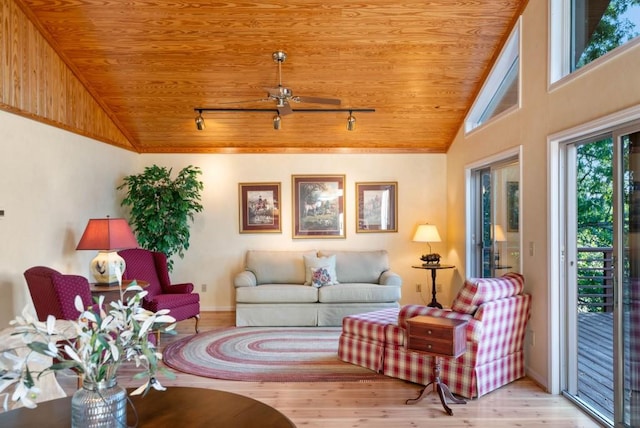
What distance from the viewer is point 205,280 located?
674cm

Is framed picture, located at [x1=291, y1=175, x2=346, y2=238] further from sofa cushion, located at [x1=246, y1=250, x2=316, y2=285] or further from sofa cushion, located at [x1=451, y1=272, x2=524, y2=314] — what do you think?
sofa cushion, located at [x1=451, y1=272, x2=524, y2=314]

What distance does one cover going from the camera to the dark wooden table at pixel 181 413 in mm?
1479

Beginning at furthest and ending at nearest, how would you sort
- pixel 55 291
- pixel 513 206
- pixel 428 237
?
pixel 428 237, pixel 513 206, pixel 55 291

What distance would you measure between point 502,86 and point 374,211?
2541 millimetres

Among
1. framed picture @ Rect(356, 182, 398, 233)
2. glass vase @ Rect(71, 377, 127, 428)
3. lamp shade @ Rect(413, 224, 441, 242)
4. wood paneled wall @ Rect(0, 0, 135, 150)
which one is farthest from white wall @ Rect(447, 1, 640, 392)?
wood paneled wall @ Rect(0, 0, 135, 150)

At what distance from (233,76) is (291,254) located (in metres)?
2.61

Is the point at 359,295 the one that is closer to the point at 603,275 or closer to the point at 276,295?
the point at 276,295

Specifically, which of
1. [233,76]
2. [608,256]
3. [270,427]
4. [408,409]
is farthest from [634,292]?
[233,76]

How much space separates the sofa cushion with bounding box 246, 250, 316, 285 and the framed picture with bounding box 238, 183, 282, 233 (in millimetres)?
429

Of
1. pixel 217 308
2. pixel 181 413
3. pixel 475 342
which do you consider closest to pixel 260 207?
pixel 217 308

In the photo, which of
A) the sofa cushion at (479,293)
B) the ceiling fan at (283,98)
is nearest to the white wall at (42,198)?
the ceiling fan at (283,98)

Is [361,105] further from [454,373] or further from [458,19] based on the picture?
[454,373]

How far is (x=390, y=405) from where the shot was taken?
3.44m

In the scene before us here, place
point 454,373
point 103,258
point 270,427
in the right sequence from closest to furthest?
point 270,427 < point 454,373 < point 103,258
